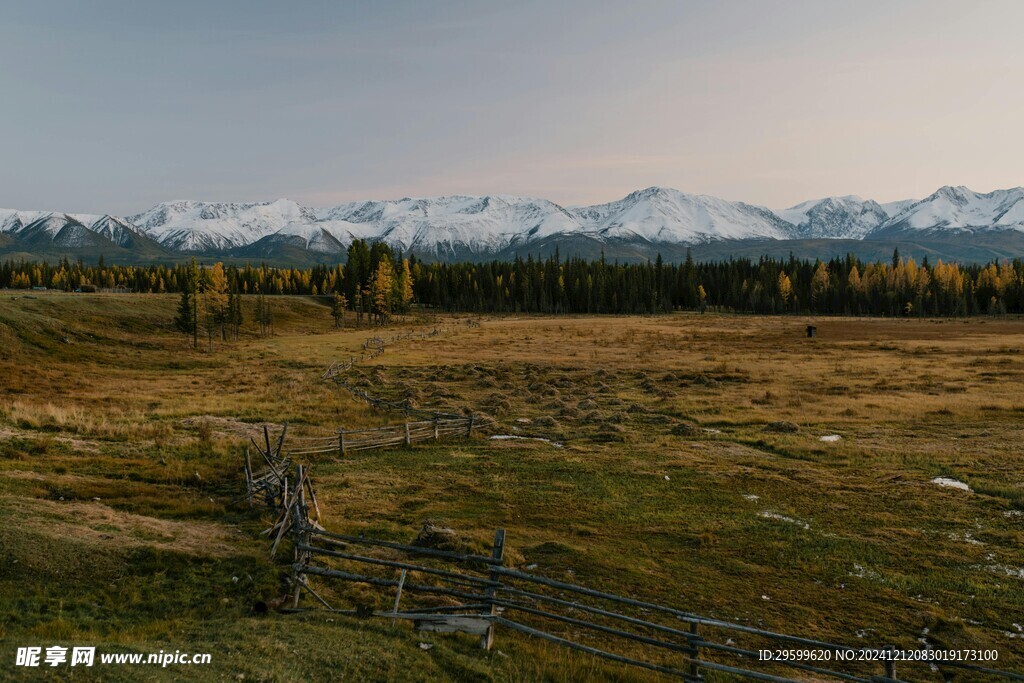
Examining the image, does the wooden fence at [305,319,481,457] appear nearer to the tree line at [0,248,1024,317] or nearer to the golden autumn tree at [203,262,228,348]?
the golden autumn tree at [203,262,228,348]

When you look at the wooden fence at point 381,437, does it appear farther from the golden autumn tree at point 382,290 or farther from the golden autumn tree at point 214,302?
the golden autumn tree at point 382,290

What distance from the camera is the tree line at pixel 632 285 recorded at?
138375 millimetres

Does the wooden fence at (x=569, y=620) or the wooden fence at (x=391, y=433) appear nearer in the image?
the wooden fence at (x=569, y=620)

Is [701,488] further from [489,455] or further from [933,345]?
[933,345]

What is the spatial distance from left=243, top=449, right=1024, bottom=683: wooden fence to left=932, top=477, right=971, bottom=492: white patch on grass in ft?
38.9

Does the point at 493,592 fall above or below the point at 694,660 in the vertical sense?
above

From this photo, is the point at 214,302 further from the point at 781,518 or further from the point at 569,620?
the point at 569,620

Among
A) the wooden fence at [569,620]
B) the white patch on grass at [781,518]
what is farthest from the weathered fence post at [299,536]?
the white patch on grass at [781,518]

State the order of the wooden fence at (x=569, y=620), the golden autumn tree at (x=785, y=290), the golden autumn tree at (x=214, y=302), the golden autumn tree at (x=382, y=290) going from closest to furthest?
the wooden fence at (x=569, y=620)
the golden autumn tree at (x=214, y=302)
the golden autumn tree at (x=382, y=290)
the golden autumn tree at (x=785, y=290)

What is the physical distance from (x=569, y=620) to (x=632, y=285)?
155m

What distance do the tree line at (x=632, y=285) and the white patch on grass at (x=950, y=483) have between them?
109 metres

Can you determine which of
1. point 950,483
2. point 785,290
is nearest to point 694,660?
point 950,483

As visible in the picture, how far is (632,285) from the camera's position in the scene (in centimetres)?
16100

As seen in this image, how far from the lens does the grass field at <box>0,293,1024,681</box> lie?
11.0m
